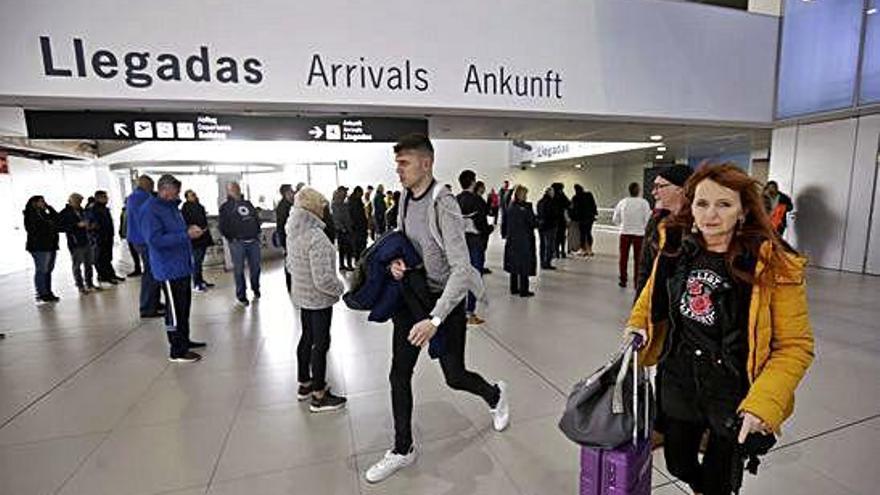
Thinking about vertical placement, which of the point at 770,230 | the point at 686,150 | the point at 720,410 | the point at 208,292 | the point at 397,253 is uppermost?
the point at 686,150

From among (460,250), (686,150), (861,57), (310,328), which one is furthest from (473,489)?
(686,150)

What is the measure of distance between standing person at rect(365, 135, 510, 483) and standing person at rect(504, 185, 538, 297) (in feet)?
12.0

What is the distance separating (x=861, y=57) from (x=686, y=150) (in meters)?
6.19

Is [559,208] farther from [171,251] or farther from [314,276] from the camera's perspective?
[171,251]

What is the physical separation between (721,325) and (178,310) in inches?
154

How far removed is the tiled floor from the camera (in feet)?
7.13

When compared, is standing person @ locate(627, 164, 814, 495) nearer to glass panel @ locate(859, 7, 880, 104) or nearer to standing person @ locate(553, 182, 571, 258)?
Answer: standing person @ locate(553, 182, 571, 258)

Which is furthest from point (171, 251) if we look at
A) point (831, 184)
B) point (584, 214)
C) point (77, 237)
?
point (831, 184)

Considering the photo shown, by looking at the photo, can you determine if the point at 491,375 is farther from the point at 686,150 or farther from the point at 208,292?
the point at 686,150

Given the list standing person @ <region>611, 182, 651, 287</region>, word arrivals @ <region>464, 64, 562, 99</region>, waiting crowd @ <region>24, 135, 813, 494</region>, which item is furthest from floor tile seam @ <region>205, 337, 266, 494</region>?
standing person @ <region>611, 182, 651, 287</region>

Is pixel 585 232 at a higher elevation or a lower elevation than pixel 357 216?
lower

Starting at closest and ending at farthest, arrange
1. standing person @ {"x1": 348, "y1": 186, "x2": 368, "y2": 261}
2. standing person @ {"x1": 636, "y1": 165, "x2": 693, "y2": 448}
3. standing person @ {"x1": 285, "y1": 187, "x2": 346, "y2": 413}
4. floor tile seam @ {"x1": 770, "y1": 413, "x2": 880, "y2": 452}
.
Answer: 1. standing person @ {"x1": 636, "y1": 165, "x2": 693, "y2": 448}
2. floor tile seam @ {"x1": 770, "y1": 413, "x2": 880, "y2": 452}
3. standing person @ {"x1": 285, "y1": 187, "x2": 346, "y2": 413}
4. standing person @ {"x1": 348, "y1": 186, "x2": 368, "y2": 261}

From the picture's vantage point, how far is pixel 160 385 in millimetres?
3336

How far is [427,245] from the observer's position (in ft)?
6.70
